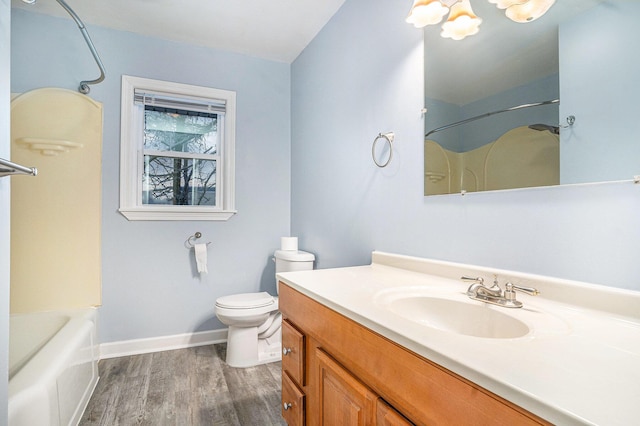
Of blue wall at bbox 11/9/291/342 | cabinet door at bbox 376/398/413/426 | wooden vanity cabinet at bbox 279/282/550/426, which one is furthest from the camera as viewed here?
blue wall at bbox 11/9/291/342

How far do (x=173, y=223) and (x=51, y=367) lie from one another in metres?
1.43

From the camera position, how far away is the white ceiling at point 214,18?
2.20 m

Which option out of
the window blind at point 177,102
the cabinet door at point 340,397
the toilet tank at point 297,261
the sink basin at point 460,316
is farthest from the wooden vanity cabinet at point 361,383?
the window blind at point 177,102

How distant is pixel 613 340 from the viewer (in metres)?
0.68

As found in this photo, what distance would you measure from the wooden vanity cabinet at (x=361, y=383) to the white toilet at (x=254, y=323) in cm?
90

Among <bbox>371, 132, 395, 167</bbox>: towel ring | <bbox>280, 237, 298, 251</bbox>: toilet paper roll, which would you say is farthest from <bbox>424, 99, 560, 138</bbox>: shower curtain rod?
<bbox>280, 237, 298, 251</bbox>: toilet paper roll

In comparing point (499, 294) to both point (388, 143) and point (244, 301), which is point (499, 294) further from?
point (244, 301)

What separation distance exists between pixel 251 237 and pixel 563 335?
254 cm

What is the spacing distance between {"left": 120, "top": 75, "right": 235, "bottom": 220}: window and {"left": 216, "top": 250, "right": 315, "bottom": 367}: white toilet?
82 centimetres

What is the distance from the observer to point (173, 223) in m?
2.68

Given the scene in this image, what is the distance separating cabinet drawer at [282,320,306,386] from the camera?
49.1 inches

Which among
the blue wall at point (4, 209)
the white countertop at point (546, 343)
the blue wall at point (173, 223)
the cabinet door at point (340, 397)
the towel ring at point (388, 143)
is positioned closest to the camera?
the white countertop at point (546, 343)

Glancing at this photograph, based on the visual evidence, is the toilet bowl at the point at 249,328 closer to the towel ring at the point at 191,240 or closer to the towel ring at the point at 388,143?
the towel ring at the point at 191,240

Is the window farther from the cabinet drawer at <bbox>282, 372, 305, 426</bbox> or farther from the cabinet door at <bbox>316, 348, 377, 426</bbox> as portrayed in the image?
the cabinet door at <bbox>316, 348, 377, 426</bbox>
